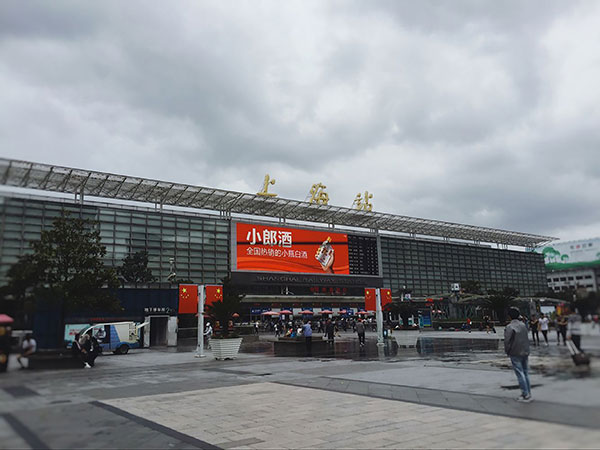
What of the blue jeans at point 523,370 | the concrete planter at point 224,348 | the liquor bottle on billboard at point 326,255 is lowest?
the concrete planter at point 224,348

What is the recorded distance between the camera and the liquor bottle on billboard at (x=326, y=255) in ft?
251

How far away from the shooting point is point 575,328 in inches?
97.1

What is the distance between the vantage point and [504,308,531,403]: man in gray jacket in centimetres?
545

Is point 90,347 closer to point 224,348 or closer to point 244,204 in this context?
point 224,348

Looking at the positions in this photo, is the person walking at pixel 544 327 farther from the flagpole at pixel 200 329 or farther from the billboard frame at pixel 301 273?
the billboard frame at pixel 301 273

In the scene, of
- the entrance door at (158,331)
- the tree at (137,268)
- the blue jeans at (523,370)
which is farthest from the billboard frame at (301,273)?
the blue jeans at (523,370)

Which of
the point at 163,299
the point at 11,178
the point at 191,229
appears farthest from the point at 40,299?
the point at 191,229

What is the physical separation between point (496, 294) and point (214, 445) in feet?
14.0

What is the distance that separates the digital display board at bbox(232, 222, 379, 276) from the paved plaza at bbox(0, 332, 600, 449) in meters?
52.8

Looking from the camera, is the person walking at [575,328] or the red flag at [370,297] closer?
the person walking at [575,328]

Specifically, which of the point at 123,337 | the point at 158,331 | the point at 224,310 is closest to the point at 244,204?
the point at 158,331

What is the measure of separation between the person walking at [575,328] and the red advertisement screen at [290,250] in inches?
2603

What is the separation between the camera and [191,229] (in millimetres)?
63344

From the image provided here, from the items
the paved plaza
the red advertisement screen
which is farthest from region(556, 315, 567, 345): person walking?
the red advertisement screen
